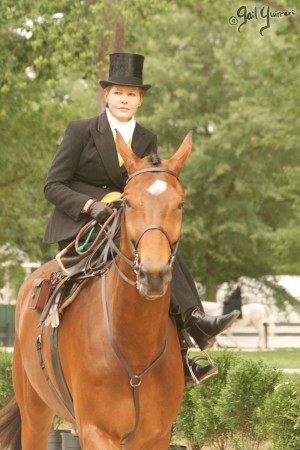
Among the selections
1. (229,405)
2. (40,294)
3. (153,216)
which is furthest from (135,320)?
(229,405)

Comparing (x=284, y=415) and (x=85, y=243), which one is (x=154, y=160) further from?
(x=284, y=415)

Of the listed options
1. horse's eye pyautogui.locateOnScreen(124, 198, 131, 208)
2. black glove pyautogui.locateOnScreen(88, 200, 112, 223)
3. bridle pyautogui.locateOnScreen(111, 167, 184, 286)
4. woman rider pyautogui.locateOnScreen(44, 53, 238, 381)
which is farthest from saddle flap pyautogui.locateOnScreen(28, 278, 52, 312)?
horse's eye pyautogui.locateOnScreen(124, 198, 131, 208)

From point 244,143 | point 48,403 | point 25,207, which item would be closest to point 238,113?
point 244,143

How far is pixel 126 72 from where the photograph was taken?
24.5 ft

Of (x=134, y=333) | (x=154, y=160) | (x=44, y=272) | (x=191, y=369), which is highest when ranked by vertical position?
(x=154, y=160)

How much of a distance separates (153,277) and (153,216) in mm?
392

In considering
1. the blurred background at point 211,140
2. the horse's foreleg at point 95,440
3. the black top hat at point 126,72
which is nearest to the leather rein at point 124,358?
the horse's foreleg at point 95,440

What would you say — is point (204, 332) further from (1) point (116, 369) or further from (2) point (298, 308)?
(2) point (298, 308)

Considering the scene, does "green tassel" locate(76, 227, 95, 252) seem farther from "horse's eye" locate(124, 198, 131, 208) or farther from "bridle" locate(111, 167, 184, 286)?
"horse's eye" locate(124, 198, 131, 208)

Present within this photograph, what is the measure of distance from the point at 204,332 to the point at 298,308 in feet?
137

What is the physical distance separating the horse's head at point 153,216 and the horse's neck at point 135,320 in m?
0.34

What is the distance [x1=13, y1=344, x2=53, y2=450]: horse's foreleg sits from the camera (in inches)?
334

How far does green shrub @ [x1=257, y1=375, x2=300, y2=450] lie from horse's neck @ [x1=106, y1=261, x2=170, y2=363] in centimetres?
324

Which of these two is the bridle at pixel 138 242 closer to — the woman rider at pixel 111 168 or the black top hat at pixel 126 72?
the woman rider at pixel 111 168
